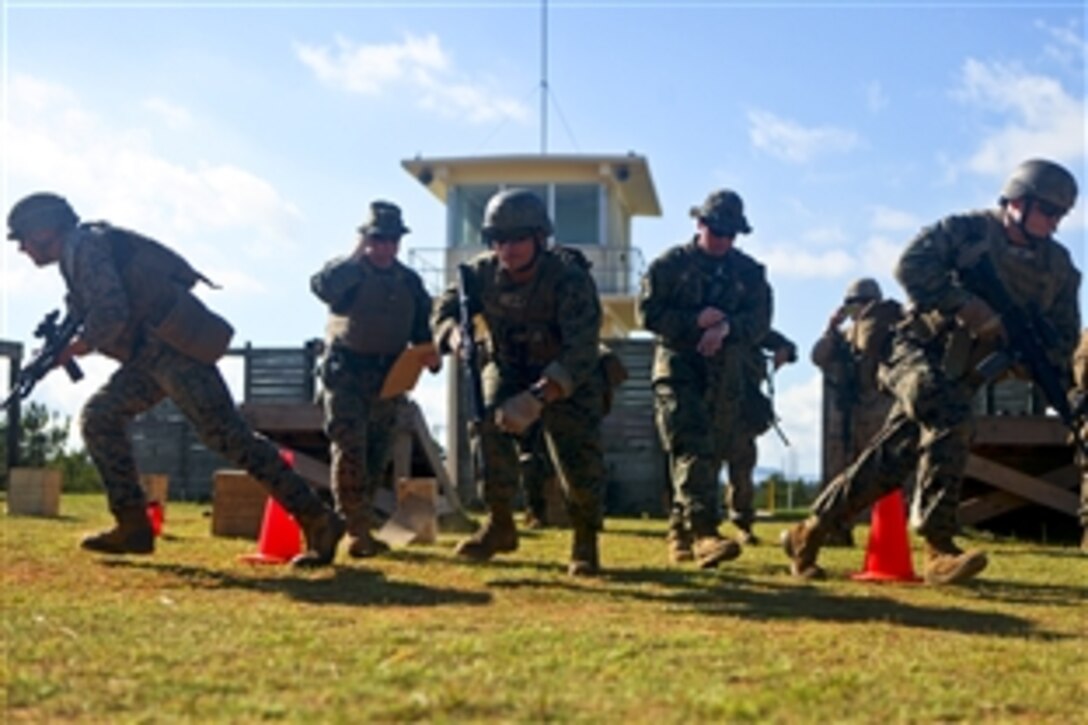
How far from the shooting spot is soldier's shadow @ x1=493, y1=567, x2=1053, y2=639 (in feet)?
19.1

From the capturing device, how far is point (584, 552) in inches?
304

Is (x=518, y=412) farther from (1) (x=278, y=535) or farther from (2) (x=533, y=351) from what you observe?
(1) (x=278, y=535)

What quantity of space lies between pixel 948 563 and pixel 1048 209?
6.11ft

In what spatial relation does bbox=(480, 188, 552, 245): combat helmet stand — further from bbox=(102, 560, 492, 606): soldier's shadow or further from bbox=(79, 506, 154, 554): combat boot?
bbox=(79, 506, 154, 554): combat boot

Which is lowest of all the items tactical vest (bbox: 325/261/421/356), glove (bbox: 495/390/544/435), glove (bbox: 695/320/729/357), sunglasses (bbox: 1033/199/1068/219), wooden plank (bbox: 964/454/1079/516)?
wooden plank (bbox: 964/454/1079/516)

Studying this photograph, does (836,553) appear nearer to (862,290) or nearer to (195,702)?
(862,290)

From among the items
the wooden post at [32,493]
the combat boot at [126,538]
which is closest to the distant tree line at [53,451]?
the wooden post at [32,493]

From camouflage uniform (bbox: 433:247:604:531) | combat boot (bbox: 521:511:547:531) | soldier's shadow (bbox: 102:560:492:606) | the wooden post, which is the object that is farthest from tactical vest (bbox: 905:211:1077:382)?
the wooden post

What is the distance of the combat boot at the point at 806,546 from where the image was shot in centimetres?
777

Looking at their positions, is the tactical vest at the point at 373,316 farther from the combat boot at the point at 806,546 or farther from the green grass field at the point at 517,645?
the combat boot at the point at 806,546

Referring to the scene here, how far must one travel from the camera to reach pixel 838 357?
12680 millimetres

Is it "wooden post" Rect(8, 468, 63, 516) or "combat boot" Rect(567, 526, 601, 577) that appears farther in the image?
"wooden post" Rect(8, 468, 63, 516)

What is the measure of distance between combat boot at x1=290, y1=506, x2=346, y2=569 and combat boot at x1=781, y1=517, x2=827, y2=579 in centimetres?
241

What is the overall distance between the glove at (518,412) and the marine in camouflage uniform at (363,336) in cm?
175
